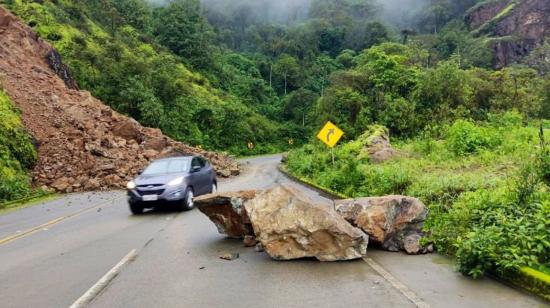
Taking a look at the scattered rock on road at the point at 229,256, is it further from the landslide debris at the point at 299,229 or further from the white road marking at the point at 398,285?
the white road marking at the point at 398,285

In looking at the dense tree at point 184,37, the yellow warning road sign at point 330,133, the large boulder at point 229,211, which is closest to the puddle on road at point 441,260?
the large boulder at point 229,211

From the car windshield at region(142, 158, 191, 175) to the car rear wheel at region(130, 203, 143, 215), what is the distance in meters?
1.23

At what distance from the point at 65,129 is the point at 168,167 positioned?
62.2ft

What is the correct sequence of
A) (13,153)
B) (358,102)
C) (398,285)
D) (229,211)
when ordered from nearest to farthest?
1. (398,285)
2. (229,211)
3. (13,153)
4. (358,102)

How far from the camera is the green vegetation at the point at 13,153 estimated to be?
24.9 m

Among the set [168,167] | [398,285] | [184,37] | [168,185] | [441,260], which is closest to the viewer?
[398,285]

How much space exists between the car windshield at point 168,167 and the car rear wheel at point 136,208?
48.2 inches

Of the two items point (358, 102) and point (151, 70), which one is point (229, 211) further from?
point (151, 70)

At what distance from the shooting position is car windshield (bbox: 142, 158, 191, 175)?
53.3ft

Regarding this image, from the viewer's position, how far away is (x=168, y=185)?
15078 millimetres

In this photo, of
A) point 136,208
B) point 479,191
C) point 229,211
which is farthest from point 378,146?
point 229,211

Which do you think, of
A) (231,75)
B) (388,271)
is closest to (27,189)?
(388,271)

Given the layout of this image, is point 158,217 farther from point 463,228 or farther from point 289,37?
point 289,37

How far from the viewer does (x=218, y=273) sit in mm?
7957
